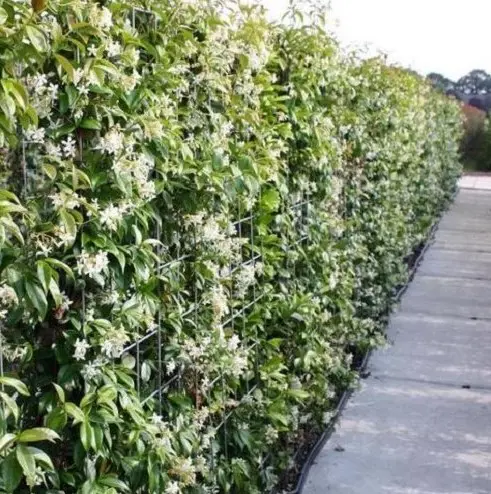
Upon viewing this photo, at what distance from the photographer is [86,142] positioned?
5.56ft

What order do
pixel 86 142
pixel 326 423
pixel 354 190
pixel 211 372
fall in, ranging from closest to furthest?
pixel 86 142 < pixel 211 372 < pixel 326 423 < pixel 354 190

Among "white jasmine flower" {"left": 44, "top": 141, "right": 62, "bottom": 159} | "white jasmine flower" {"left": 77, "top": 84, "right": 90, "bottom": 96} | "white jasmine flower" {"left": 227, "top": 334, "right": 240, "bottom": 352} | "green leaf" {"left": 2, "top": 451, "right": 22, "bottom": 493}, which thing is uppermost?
"white jasmine flower" {"left": 77, "top": 84, "right": 90, "bottom": 96}

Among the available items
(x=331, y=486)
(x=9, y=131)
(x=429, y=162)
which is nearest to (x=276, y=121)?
(x=331, y=486)

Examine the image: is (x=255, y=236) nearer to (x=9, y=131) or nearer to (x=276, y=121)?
(x=276, y=121)

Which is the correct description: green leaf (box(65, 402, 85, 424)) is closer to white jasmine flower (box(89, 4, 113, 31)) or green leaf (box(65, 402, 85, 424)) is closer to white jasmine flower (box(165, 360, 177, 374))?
white jasmine flower (box(165, 360, 177, 374))

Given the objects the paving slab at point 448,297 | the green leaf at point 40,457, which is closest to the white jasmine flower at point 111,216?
the green leaf at point 40,457

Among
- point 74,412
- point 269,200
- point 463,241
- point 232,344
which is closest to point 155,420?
point 74,412

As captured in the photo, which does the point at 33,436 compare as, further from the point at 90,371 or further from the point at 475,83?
the point at 475,83

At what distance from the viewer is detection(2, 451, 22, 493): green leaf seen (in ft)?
4.58

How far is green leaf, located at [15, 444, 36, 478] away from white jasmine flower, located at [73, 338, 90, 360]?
0.28 metres

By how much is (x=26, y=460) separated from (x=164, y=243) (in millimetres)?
874

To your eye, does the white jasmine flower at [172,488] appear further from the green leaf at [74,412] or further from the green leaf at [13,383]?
the green leaf at [13,383]

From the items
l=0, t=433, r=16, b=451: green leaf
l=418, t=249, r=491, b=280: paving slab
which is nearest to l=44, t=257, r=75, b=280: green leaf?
l=0, t=433, r=16, b=451: green leaf

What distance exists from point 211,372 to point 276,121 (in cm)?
110
